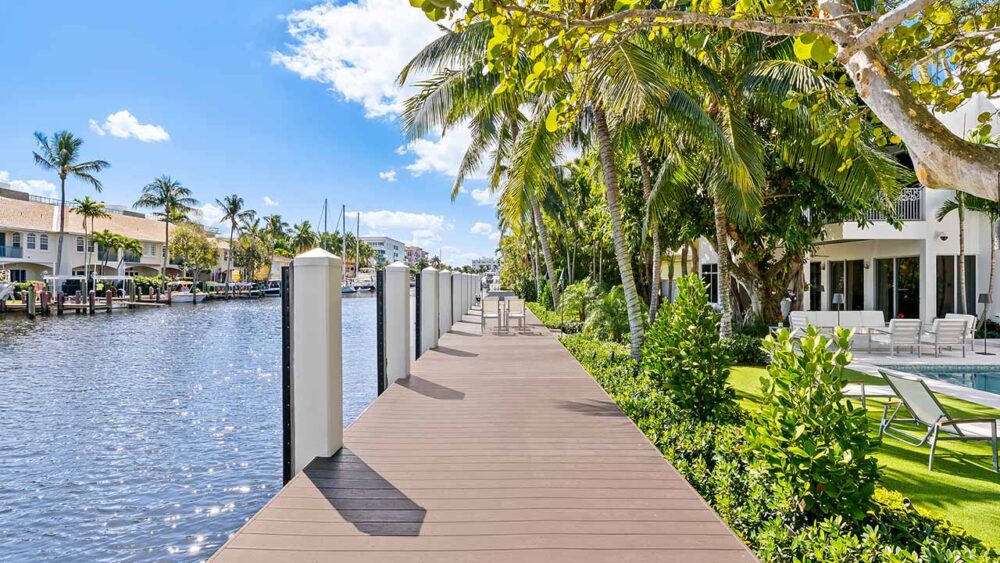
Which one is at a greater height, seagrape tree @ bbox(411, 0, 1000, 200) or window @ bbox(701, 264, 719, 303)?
seagrape tree @ bbox(411, 0, 1000, 200)

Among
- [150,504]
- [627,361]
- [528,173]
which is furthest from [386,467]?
[528,173]

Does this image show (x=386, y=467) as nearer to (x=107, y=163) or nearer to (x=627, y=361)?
(x=627, y=361)

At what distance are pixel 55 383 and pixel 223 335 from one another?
9.20 metres

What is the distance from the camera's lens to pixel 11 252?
123 ft

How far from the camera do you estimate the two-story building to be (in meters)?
37.9

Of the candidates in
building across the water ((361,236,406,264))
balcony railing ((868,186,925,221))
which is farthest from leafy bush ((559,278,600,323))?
building across the water ((361,236,406,264))

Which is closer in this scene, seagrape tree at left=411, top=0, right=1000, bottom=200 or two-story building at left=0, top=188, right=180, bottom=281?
seagrape tree at left=411, top=0, right=1000, bottom=200

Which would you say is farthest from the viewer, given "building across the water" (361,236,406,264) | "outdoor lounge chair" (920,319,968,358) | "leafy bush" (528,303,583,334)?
"building across the water" (361,236,406,264)

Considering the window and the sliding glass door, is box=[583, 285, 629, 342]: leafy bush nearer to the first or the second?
the sliding glass door

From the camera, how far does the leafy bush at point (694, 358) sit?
5.32 metres

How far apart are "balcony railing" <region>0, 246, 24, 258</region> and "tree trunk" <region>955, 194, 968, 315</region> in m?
54.7

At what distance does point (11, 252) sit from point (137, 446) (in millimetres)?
43546

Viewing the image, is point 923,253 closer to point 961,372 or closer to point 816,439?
point 961,372

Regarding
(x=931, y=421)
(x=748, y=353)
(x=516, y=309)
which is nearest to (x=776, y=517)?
(x=931, y=421)
